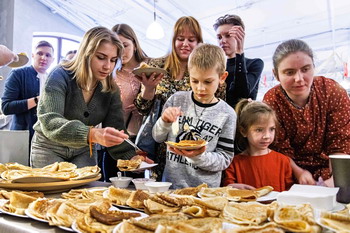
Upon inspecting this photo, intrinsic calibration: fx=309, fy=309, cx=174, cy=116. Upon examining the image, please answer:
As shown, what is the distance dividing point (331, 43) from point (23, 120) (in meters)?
6.69

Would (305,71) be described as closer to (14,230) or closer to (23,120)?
(14,230)

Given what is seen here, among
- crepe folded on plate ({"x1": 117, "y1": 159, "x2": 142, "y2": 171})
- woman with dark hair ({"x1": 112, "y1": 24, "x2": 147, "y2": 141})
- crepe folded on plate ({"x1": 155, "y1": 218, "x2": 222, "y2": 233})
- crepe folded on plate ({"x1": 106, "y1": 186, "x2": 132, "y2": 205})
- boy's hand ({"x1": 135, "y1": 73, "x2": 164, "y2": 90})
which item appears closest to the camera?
crepe folded on plate ({"x1": 155, "y1": 218, "x2": 222, "y2": 233})

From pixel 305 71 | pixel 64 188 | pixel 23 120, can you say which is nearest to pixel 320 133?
pixel 305 71

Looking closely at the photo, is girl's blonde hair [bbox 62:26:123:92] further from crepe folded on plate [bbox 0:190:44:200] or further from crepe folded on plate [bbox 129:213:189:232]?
crepe folded on plate [bbox 129:213:189:232]

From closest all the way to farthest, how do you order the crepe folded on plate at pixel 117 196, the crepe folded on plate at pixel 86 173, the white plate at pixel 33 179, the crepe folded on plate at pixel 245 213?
1. the crepe folded on plate at pixel 245 213
2. the crepe folded on plate at pixel 117 196
3. the white plate at pixel 33 179
4. the crepe folded on plate at pixel 86 173

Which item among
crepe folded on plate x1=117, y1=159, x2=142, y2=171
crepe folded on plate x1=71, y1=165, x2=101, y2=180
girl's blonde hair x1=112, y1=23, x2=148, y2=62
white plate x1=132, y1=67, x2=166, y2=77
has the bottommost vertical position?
crepe folded on plate x1=71, y1=165, x2=101, y2=180

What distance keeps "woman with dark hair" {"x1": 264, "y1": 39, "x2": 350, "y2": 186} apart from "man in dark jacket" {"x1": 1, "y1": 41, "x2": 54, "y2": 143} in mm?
2482

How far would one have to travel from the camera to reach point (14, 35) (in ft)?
21.1

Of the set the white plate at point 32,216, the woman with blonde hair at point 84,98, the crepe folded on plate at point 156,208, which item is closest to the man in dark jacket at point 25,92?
the woman with blonde hair at point 84,98

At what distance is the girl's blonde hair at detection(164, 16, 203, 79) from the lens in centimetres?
216

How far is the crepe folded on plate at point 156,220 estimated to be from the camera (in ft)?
2.48

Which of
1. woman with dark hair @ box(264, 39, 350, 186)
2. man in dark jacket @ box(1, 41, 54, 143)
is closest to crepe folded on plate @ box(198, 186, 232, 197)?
woman with dark hair @ box(264, 39, 350, 186)

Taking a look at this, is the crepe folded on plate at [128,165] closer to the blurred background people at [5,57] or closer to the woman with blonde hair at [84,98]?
the woman with blonde hair at [84,98]

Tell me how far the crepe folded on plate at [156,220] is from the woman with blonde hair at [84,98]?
0.89m
